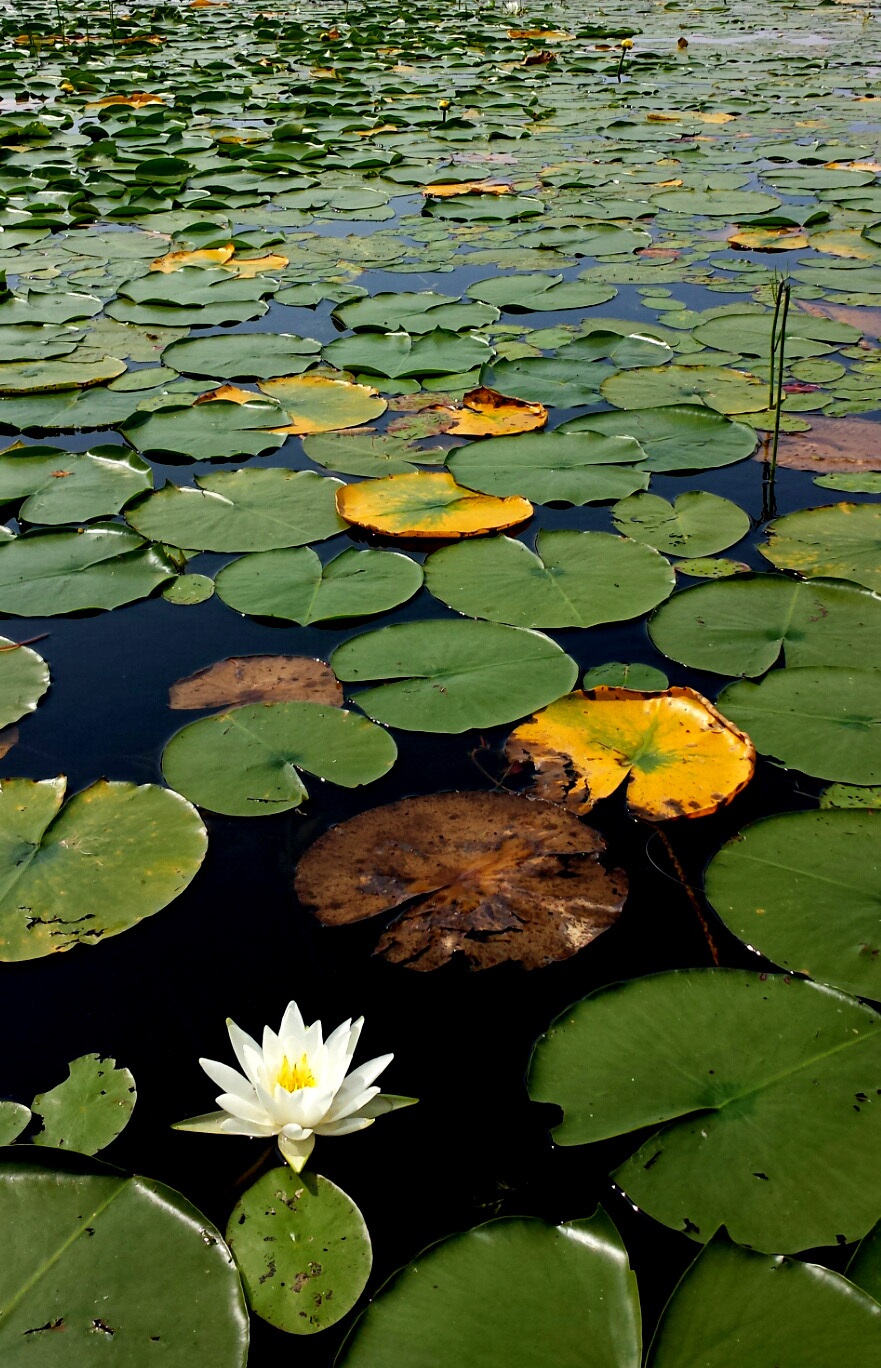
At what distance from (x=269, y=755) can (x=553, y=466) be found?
1.43 m

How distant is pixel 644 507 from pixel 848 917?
1.47 meters

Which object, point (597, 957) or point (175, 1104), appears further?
point (597, 957)

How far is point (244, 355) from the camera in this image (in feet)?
12.2

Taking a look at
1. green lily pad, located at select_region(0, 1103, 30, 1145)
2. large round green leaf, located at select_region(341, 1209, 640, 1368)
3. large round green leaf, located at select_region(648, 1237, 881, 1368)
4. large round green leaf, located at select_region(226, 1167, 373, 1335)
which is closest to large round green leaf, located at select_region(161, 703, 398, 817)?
green lily pad, located at select_region(0, 1103, 30, 1145)

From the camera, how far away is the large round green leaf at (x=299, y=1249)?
1.11m

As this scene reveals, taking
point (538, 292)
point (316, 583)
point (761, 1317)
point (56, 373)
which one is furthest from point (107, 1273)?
point (538, 292)

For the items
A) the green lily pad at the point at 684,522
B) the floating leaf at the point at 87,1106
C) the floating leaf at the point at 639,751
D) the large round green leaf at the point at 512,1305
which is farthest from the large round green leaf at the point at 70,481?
the large round green leaf at the point at 512,1305

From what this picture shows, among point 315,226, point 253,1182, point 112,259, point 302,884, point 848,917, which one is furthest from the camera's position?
point 315,226

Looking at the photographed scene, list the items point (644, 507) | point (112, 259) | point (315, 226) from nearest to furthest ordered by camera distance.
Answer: point (644, 507) → point (112, 259) → point (315, 226)

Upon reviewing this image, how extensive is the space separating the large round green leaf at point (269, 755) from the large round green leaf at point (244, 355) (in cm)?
196

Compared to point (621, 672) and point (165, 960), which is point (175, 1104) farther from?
point (621, 672)

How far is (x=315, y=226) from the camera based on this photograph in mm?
5578

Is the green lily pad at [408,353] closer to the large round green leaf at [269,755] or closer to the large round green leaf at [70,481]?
the large round green leaf at [70,481]

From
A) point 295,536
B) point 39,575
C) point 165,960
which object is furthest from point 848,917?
point 39,575
